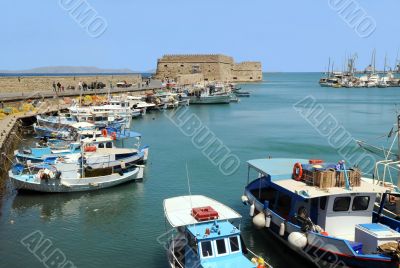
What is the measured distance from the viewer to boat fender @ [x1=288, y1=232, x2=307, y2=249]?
1380 centimetres

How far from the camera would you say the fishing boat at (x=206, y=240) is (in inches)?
474

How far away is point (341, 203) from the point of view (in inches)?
550

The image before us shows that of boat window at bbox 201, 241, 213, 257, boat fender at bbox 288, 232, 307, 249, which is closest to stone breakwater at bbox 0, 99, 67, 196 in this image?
boat window at bbox 201, 241, 213, 257

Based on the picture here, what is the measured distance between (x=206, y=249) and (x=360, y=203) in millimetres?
5492

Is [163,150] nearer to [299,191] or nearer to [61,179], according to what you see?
[61,179]

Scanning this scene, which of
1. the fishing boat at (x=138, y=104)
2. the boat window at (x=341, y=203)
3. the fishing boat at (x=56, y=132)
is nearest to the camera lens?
the boat window at (x=341, y=203)

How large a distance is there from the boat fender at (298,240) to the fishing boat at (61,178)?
1194 centimetres

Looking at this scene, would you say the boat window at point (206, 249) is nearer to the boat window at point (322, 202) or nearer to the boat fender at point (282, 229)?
the boat fender at point (282, 229)

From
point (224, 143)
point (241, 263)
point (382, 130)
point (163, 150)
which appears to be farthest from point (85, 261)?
point (382, 130)

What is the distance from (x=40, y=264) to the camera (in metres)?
15.0

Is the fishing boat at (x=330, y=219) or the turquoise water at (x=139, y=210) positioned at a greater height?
the fishing boat at (x=330, y=219)

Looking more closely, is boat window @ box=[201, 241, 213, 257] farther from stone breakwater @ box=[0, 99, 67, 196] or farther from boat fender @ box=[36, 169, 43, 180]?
stone breakwater @ box=[0, 99, 67, 196]

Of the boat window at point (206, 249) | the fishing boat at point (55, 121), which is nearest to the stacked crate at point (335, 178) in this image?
the boat window at point (206, 249)

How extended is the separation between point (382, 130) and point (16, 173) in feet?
121
